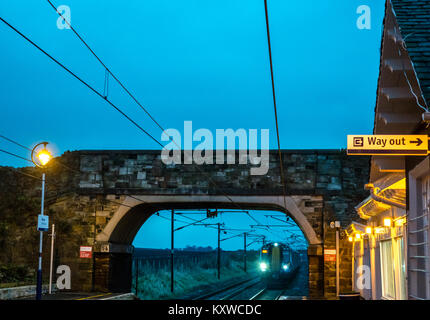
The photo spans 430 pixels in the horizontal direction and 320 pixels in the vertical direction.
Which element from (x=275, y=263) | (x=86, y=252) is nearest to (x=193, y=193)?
(x=86, y=252)

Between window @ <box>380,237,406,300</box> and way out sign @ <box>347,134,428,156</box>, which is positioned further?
window @ <box>380,237,406,300</box>

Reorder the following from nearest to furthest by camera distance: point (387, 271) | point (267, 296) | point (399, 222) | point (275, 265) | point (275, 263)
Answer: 1. point (399, 222)
2. point (387, 271)
3. point (267, 296)
4. point (275, 265)
5. point (275, 263)

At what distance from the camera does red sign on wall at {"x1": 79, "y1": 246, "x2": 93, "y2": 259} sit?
24.9m

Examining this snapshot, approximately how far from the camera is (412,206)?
9625mm

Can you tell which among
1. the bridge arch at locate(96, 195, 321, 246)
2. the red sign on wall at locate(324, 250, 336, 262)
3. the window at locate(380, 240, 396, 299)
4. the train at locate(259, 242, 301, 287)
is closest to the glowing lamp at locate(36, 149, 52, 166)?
the bridge arch at locate(96, 195, 321, 246)

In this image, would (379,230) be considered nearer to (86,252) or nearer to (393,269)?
(393,269)

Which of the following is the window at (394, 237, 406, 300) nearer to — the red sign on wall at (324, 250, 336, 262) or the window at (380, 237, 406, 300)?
the window at (380, 237, 406, 300)

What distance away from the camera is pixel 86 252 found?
983 inches

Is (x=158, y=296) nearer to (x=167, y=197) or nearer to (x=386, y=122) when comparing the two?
(x=167, y=197)

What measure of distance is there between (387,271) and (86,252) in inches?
597

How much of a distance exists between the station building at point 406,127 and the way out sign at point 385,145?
1.05ft

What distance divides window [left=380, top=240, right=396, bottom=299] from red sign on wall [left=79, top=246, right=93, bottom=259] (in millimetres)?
14535

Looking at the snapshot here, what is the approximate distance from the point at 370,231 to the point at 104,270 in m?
13.6
